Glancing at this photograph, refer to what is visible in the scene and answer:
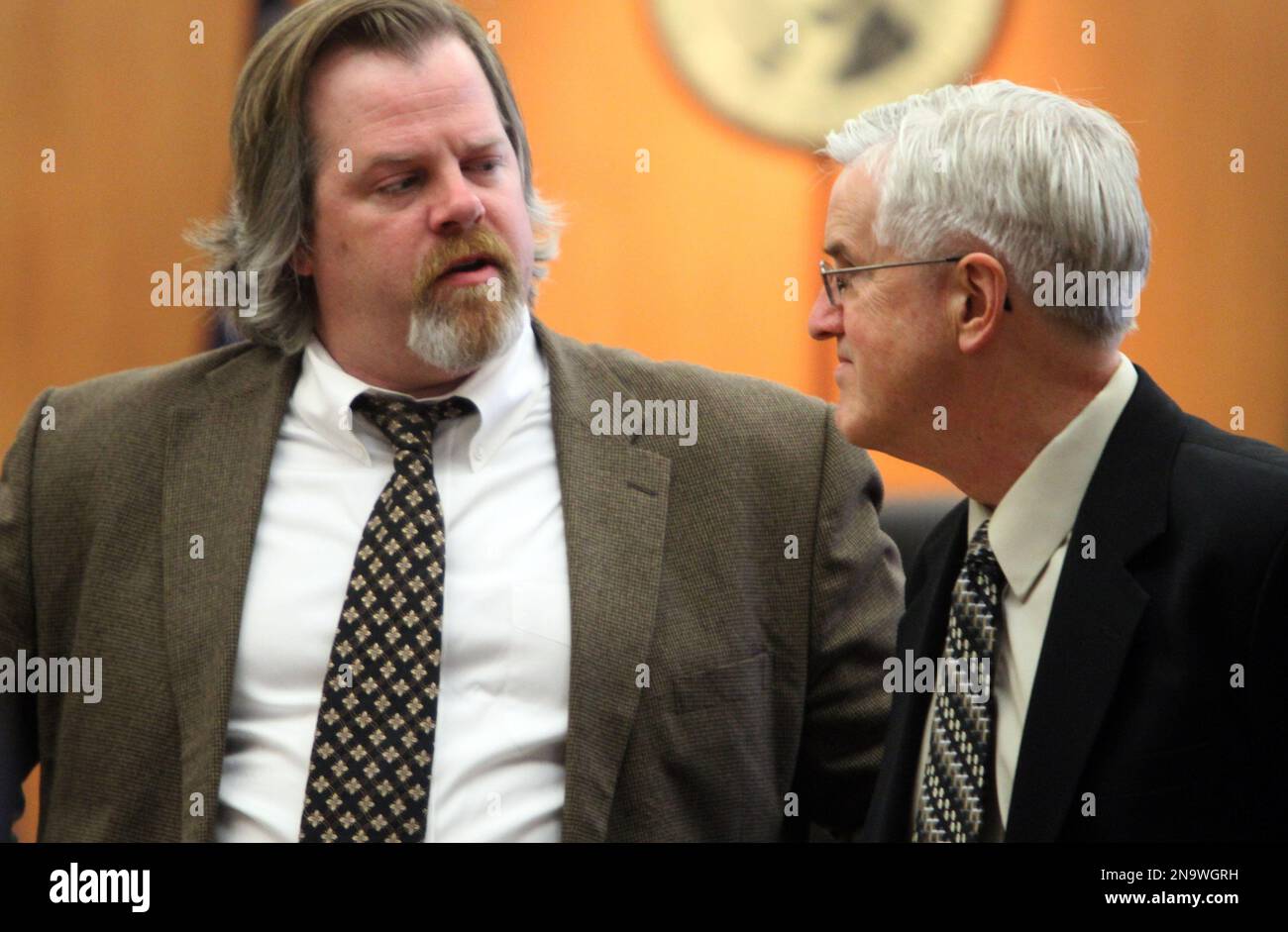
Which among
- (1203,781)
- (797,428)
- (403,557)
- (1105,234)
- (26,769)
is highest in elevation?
(1105,234)

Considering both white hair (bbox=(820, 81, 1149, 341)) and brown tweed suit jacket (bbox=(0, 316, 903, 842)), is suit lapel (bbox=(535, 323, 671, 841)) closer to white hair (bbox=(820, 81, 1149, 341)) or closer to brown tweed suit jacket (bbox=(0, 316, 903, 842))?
brown tweed suit jacket (bbox=(0, 316, 903, 842))

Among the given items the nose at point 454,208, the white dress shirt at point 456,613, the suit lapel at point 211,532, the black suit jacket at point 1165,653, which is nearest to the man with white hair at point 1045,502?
the black suit jacket at point 1165,653

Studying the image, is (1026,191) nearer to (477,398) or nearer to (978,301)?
(978,301)

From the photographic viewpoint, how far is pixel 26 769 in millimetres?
2146

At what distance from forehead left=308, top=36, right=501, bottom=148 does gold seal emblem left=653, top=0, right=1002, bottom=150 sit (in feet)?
5.11

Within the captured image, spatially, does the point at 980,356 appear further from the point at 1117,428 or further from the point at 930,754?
the point at 930,754

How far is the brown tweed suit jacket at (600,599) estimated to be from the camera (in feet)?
6.36

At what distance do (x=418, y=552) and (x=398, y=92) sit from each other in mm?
697

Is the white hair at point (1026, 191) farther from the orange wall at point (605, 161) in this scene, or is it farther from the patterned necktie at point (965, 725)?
the orange wall at point (605, 161)

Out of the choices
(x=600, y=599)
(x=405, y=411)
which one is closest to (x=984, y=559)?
(x=600, y=599)

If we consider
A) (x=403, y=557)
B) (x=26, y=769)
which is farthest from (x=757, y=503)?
(x=26, y=769)

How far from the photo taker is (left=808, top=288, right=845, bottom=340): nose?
181cm

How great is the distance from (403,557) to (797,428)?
60cm

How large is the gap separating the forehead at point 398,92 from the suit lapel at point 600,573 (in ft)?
1.27
